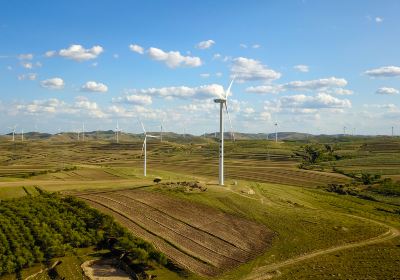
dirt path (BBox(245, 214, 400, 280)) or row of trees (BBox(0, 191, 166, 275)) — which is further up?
row of trees (BBox(0, 191, 166, 275))

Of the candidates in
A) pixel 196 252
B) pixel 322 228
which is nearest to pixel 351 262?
pixel 322 228

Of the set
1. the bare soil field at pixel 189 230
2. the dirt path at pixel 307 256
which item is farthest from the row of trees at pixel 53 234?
the dirt path at pixel 307 256

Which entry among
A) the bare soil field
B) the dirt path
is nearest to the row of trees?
the bare soil field

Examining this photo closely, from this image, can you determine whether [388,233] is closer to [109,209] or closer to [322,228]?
[322,228]

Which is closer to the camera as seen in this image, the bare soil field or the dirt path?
the dirt path

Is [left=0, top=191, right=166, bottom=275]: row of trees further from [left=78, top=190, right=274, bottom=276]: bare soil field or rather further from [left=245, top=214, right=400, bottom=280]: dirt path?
[left=245, top=214, right=400, bottom=280]: dirt path

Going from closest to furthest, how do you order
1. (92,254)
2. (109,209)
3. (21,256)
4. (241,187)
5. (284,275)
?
(284,275), (21,256), (92,254), (109,209), (241,187)

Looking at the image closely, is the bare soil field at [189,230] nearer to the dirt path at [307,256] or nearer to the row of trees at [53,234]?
the row of trees at [53,234]
